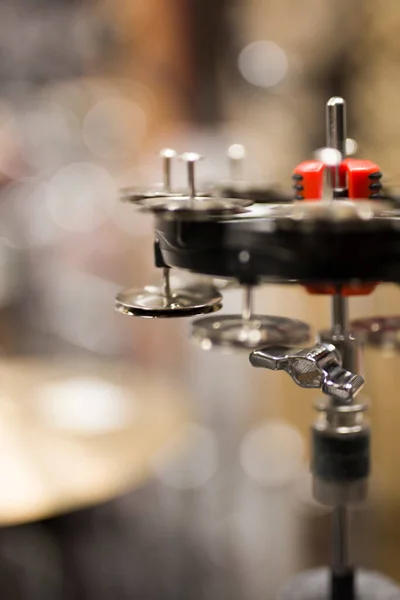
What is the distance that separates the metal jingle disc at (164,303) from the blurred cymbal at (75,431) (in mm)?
428

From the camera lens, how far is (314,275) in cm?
30

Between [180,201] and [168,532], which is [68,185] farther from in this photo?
[180,201]

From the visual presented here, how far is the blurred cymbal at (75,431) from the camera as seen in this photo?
2.51ft

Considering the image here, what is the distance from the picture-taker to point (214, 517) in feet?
3.25

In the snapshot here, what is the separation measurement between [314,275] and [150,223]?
970 mm

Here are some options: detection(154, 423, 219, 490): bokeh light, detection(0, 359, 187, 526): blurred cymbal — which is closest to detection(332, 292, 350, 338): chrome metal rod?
detection(0, 359, 187, 526): blurred cymbal

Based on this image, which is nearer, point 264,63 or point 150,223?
point 150,223

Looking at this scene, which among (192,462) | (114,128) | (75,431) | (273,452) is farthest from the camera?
(114,128)

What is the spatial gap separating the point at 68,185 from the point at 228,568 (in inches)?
34.4

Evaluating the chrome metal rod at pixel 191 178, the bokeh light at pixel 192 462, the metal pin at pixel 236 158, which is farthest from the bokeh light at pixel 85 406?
the chrome metal rod at pixel 191 178

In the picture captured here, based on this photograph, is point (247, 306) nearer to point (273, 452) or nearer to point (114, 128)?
point (273, 452)

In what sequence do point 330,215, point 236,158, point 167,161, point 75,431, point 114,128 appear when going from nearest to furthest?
point 330,215, point 167,161, point 236,158, point 75,431, point 114,128

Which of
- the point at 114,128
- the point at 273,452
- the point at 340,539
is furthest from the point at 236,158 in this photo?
the point at 114,128

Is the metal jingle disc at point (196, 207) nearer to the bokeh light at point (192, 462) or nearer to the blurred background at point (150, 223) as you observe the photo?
the blurred background at point (150, 223)
